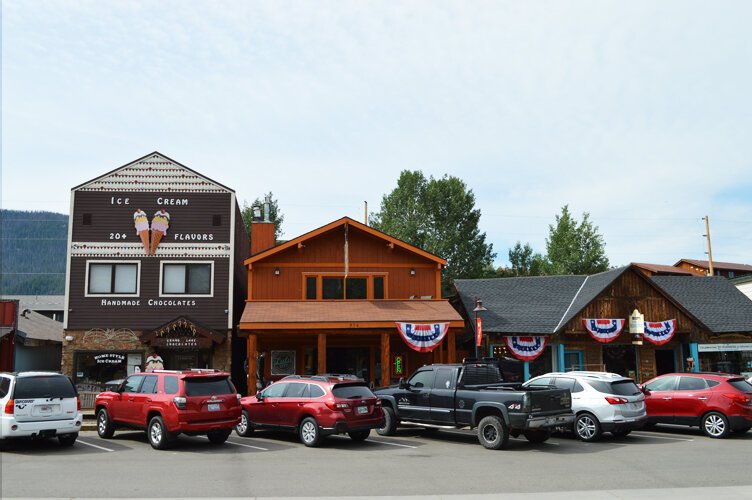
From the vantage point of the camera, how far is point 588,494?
9.55m

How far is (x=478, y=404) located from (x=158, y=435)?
670 centimetres

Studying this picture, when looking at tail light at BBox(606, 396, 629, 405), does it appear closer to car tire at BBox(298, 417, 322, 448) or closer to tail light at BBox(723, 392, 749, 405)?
tail light at BBox(723, 392, 749, 405)

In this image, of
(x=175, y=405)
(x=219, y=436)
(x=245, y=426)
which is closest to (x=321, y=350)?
(x=245, y=426)

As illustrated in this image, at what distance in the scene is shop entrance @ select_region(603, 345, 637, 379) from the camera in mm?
26594

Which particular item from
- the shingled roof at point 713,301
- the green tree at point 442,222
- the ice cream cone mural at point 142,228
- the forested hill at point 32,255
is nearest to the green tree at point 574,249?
the green tree at point 442,222

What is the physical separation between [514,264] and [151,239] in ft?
156

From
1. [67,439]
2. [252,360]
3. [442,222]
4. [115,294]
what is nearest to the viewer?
[67,439]

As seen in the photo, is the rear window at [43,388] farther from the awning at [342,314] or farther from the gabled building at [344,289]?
the gabled building at [344,289]

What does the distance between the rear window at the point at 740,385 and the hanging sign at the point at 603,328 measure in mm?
8683

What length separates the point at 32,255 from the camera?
133000 mm

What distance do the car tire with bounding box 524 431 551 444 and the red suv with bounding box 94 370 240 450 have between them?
255 inches

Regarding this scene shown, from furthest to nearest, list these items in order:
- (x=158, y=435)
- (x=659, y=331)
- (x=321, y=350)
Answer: (x=659, y=331), (x=321, y=350), (x=158, y=435)

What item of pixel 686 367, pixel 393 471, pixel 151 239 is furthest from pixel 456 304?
pixel 393 471

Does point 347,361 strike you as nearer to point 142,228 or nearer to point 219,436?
point 142,228
